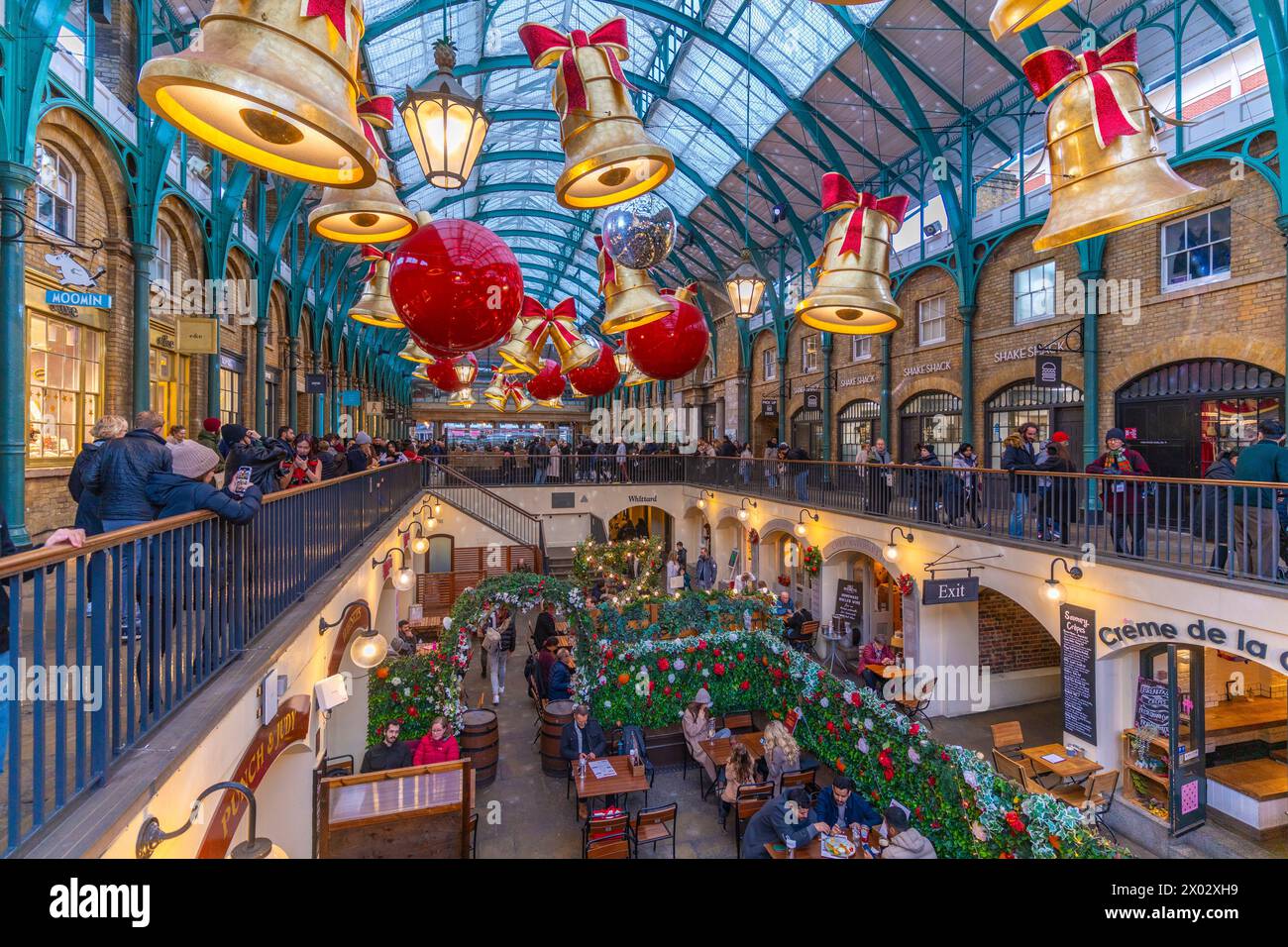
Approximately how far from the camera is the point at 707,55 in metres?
16.1

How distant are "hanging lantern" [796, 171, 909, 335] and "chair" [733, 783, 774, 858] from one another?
5.73 metres

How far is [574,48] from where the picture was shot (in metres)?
3.59

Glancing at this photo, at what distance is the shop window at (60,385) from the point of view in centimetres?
795

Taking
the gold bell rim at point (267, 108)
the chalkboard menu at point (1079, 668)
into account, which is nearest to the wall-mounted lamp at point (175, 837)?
the gold bell rim at point (267, 108)

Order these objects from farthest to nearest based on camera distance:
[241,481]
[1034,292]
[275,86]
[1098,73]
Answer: [1034,292]
[241,481]
[1098,73]
[275,86]

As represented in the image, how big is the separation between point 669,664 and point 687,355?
5.86 m

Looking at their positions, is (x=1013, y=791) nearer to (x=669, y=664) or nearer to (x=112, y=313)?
(x=669, y=664)

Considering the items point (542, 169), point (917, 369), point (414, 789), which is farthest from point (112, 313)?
point (542, 169)

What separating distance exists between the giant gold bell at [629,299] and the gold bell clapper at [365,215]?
70.1 inches

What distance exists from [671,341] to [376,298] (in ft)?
7.82

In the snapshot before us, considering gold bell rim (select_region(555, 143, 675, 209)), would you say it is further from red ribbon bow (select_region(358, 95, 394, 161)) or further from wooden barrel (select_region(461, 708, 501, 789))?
wooden barrel (select_region(461, 708, 501, 789))

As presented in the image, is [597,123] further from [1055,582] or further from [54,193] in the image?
[54,193]

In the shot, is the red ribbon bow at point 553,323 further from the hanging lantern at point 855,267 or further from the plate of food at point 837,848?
the plate of food at point 837,848

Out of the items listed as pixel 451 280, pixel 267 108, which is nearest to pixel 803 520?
pixel 451 280
